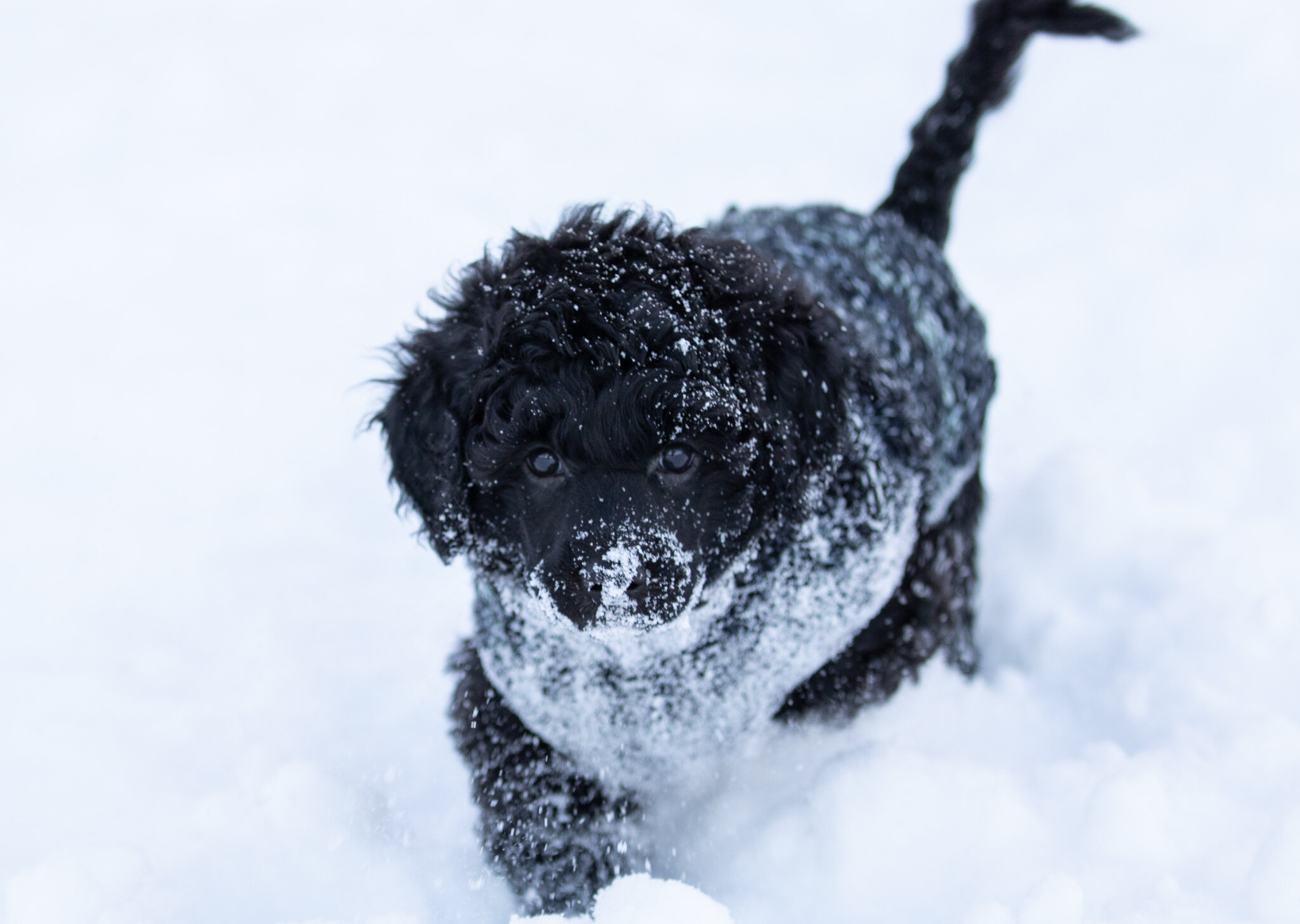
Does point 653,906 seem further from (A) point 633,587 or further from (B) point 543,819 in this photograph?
(A) point 633,587

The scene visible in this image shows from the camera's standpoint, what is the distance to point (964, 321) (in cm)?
327

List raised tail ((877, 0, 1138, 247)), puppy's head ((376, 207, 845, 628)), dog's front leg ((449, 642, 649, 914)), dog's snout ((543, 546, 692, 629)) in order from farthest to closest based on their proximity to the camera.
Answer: raised tail ((877, 0, 1138, 247))
dog's front leg ((449, 642, 649, 914))
puppy's head ((376, 207, 845, 628))
dog's snout ((543, 546, 692, 629))

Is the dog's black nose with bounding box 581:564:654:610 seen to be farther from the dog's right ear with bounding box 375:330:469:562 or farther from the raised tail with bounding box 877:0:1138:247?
the raised tail with bounding box 877:0:1138:247

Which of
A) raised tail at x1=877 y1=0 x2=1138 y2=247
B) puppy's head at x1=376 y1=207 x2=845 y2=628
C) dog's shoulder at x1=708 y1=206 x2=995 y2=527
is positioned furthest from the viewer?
raised tail at x1=877 y1=0 x2=1138 y2=247

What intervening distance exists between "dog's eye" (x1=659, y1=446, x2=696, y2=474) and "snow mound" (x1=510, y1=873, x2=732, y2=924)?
899mm

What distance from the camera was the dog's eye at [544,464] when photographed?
2162mm

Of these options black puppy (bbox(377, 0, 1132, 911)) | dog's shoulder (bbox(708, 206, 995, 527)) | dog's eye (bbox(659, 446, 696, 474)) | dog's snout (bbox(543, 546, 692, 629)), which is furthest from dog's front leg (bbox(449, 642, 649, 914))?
dog's shoulder (bbox(708, 206, 995, 527))

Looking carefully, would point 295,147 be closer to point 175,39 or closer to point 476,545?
point 175,39

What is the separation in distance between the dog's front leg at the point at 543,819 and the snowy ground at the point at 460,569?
18cm

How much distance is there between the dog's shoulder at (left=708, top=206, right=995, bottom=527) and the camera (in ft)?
8.68

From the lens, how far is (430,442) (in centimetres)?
234

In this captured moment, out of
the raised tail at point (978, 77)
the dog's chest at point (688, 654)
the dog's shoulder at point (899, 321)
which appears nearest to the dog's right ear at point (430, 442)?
the dog's chest at point (688, 654)

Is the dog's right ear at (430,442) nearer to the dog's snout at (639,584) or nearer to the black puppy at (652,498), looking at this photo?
the black puppy at (652,498)

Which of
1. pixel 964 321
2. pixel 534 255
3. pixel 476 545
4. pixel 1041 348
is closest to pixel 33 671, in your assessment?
pixel 476 545
